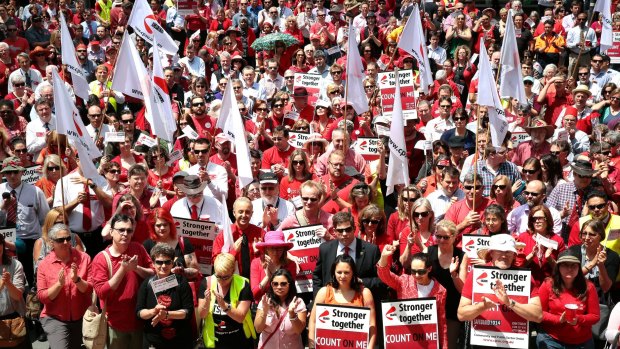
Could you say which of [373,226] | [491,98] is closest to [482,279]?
[373,226]

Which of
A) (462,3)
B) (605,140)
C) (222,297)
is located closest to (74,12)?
(462,3)

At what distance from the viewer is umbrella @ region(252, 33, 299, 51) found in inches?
774

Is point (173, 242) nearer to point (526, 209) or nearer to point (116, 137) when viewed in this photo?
point (116, 137)

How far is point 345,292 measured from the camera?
9375 mm

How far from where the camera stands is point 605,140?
13.1 m

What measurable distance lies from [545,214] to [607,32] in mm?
8537

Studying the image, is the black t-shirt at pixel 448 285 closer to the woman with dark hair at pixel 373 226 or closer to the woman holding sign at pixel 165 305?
the woman with dark hair at pixel 373 226

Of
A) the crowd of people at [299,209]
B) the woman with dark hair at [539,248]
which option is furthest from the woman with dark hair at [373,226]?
the woman with dark hair at [539,248]

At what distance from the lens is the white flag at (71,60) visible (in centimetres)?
1347

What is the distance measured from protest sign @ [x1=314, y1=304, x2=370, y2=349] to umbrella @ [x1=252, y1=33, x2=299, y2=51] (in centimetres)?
1099

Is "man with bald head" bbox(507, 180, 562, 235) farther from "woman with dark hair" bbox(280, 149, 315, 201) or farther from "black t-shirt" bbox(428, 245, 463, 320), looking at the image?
"woman with dark hair" bbox(280, 149, 315, 201)

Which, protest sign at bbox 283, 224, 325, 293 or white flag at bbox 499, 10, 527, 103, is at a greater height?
white flag at bbox 499, 10, 527, 103

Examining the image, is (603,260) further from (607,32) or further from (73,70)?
(607,32)

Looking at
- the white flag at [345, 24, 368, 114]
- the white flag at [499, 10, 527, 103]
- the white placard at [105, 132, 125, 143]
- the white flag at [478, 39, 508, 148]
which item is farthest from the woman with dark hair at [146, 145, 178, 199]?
the white flag at [499, 10, 527, 103]
